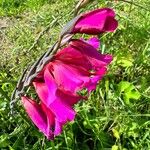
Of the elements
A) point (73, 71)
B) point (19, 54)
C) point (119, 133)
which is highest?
point (73, 71)

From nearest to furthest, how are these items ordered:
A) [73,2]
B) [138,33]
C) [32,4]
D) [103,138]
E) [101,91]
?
[103,138] → [101,91] → [138,33] → [73,2] → [32,4]

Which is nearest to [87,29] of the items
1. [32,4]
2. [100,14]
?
Result: [100,14]

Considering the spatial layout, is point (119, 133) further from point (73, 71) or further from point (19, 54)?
point (73, 71)

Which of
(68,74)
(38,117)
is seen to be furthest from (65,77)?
(38,117)

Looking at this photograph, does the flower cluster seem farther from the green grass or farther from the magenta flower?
the green grass

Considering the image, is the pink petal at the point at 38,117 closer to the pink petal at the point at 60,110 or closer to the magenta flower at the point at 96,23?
the pink petal at the point at 60,110

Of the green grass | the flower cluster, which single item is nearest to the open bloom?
the flower cluster
